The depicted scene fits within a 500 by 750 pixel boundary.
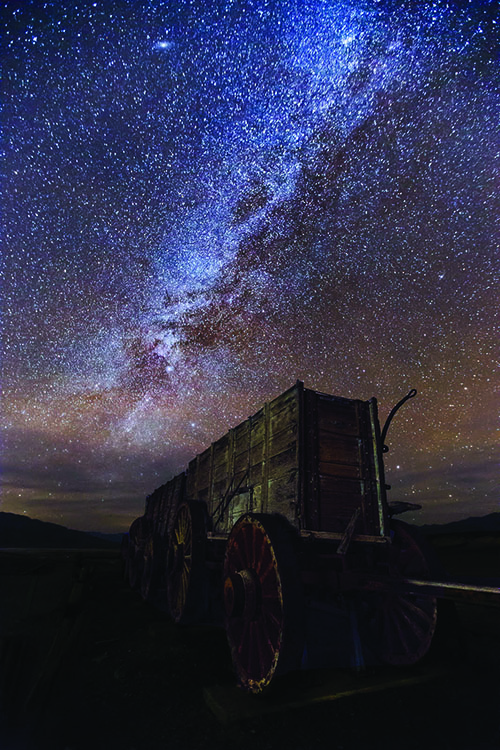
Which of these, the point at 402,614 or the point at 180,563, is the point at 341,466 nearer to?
the point at 402,614

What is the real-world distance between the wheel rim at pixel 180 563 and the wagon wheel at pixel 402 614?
2.80 m

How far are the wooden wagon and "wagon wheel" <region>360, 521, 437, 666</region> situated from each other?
1 cm

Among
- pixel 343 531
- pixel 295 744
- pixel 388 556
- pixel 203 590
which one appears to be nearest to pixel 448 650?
pixel 388 556

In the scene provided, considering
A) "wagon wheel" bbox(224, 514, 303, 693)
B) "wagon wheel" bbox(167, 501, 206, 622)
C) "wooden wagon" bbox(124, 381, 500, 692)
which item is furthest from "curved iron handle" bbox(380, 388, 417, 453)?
"wagon wheel" bbox(167, 501, 206, 622)

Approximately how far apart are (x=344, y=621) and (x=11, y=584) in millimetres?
16902

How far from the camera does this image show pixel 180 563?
→ 6.67 metres

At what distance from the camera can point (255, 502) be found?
5.00 meters

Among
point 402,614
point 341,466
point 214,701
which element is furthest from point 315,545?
point 214,701

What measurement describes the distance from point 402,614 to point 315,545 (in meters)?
1.49

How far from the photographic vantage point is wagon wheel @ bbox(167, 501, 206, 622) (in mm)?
5855

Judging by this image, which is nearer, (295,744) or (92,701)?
(295,744)

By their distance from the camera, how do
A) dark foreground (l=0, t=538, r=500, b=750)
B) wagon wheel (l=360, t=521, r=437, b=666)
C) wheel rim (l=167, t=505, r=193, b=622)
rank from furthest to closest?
wheel rim (l=167, t=505, r=193, b=622) → wagon wheel (l=360, t=521, r=437, b=666) → dark foreground (l=0, t=538, r=500, b=750)

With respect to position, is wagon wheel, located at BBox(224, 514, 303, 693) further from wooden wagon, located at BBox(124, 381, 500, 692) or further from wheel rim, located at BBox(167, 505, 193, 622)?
wheel rim, located at BBox(167, 505, 193, 622)

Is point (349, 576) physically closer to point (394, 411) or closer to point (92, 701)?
point (394, 411)
